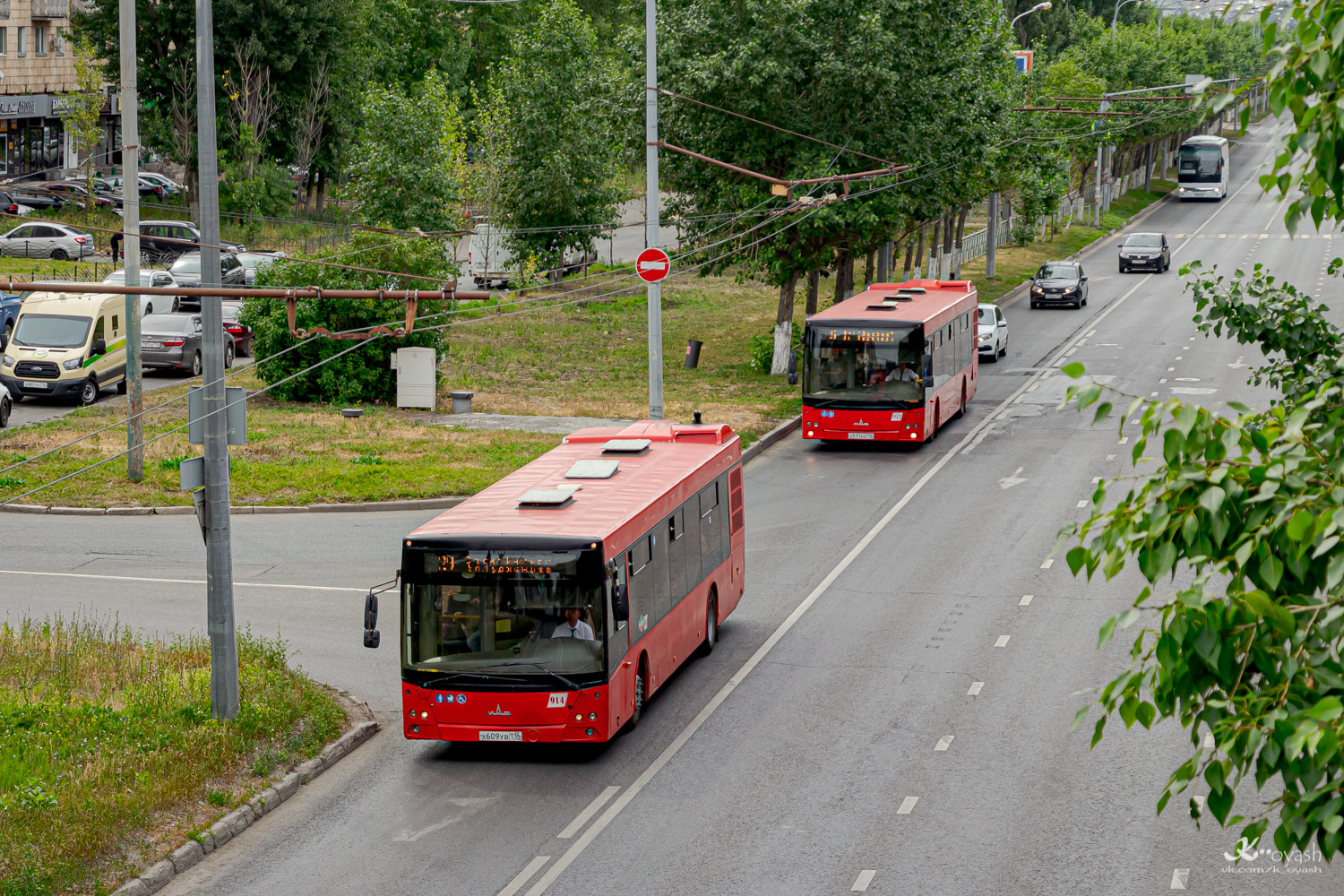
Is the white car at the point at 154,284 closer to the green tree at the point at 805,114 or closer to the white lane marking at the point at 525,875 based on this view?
the green tree at the point at 805,114

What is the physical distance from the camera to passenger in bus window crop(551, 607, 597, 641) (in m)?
14.9

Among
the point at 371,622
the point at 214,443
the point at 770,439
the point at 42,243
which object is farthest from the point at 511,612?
the point at 42,243

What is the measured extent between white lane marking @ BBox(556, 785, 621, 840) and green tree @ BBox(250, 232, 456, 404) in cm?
2297

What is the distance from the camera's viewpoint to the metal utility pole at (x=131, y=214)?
26438 mm

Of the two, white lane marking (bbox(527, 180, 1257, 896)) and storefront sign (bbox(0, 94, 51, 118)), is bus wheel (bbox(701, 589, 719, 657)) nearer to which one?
white lane marking (bbox(527, 180, 1257, 896))

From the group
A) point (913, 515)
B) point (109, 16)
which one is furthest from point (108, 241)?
point (913, 515)

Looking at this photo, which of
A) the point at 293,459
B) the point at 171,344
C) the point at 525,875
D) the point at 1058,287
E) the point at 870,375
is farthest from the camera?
the point at 1058,287

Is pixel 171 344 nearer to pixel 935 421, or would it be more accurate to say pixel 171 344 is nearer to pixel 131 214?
pixel 131 214

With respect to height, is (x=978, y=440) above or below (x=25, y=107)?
below

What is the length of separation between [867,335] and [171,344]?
62.9 ft

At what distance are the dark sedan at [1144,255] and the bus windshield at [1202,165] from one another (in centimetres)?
3281

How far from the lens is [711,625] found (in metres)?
19.1

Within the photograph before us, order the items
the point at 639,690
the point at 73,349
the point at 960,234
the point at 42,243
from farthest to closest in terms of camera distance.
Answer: the point at 960,234, the point at 42,243, the point at 73,349, the point at 639,690

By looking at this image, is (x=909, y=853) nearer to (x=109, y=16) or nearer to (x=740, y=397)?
(x=740, y=397)
